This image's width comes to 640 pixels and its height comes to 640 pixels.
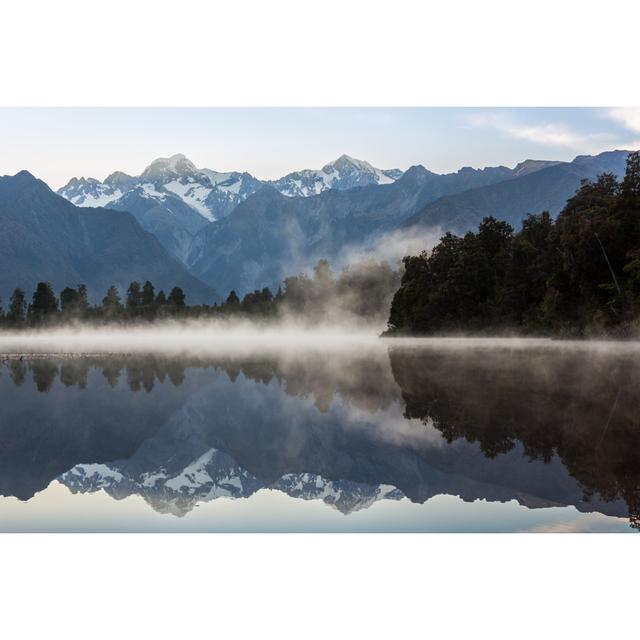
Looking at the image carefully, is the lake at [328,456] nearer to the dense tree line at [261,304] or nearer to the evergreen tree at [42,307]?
the dense tree line at [261,304]

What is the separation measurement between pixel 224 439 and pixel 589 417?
803cm

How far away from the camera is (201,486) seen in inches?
532

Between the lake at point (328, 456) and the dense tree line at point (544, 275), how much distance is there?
121 ft

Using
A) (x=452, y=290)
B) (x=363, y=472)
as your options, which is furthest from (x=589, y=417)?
(x=452, y=290)

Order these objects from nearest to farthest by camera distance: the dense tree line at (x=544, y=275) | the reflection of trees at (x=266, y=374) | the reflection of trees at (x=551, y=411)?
the reflection of trees at (x=551, y=411)
the reflection of trees at (x=266, y=374)
the dense tree line at (x=544, y=275)

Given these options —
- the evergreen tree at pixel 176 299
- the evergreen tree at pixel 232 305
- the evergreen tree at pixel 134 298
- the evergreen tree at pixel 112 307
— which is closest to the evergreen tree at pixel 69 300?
the evergreen tree at pixel 112 307

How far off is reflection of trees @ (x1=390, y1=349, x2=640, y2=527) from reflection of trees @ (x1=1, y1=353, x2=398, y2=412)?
3.90 feet

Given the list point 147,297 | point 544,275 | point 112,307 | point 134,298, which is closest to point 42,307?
point 112,307

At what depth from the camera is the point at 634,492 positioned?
1152cm

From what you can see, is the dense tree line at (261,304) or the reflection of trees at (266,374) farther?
the dense tree line at (261,304)

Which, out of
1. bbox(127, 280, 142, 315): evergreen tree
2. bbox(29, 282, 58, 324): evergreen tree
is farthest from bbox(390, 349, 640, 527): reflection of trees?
bbox(127, 280, 142, 315): evergreen tree

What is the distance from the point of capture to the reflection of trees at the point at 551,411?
43.7 ft

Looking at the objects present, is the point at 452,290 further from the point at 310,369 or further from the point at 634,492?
the point at 634,492

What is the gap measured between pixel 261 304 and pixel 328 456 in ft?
547
